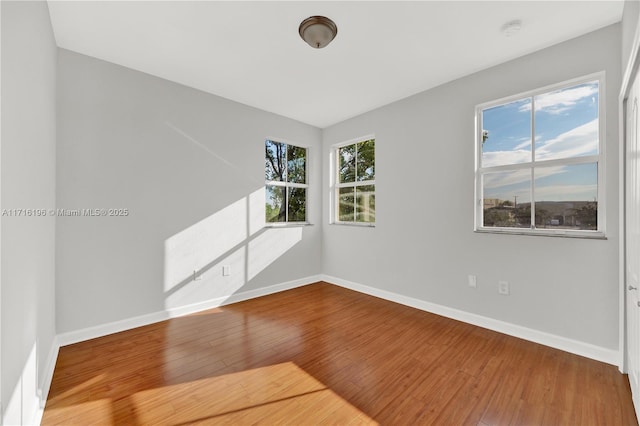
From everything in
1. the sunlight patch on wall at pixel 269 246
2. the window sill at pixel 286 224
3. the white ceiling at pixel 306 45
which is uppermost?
the white ceiling at pixel 306 45

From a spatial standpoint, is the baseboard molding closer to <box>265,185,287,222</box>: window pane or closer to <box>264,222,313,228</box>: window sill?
<box>264,222,313,228</box>: window sill

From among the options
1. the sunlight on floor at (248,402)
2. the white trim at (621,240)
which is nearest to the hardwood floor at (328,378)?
the sunlight on floor at (248,402)

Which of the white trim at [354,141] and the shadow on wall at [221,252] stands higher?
the white trim at [354,141]

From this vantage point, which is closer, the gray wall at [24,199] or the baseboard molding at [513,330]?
the gray wall at [24,199]

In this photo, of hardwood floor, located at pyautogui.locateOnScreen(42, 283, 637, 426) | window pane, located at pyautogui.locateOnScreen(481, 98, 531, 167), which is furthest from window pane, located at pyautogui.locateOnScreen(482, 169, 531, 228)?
hardwood floor, located at pyautogui.locateOnScreen(42, 283, 637, 426)

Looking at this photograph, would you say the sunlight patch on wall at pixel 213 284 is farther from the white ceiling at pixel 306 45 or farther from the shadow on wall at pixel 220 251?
the white ceiling at pixel 306 45

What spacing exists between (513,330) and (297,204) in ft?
10.6

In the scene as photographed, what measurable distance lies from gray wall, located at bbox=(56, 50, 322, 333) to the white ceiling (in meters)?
0.34

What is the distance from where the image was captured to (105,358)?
7.34ft

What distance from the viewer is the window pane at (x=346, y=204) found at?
444 cm

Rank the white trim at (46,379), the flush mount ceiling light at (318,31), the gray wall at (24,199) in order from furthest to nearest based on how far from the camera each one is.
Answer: the flush mount ceiling light at (318,31)
the white trim at (46,379)
the gray wall at (24,199)

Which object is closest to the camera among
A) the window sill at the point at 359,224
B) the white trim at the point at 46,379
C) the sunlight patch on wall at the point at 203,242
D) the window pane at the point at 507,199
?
the white trim at the point at 46,379

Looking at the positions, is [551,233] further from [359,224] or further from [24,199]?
[24,199]

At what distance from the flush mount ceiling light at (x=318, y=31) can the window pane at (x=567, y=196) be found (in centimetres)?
225
